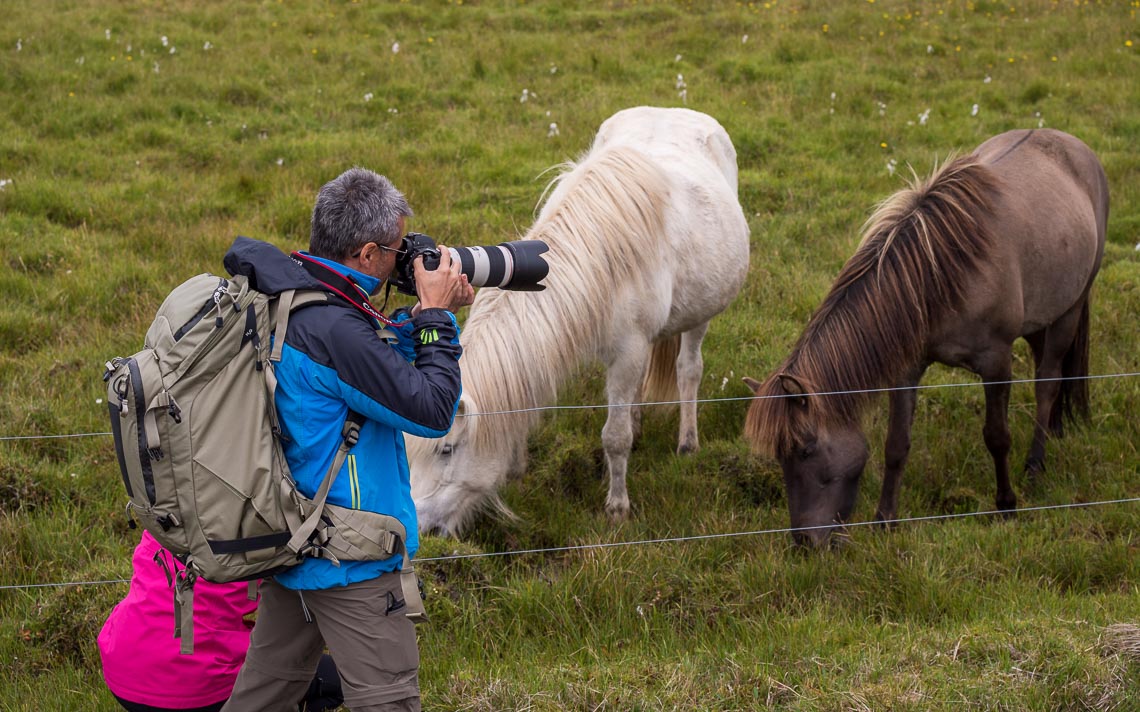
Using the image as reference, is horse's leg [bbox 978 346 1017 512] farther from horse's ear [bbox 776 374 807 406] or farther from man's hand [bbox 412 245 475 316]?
man's hand [bbox 412 245 475 316]

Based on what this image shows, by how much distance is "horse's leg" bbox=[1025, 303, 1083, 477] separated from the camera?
240 inches

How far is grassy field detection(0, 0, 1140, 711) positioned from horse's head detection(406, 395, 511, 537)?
0.24 metres

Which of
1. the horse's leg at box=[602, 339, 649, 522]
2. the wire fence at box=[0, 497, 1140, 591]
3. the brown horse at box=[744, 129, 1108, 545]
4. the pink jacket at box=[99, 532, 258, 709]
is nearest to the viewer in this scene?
the pink jacket at box=[99, 532, 258, 709]

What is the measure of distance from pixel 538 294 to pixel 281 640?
Answer: 2.37 meters

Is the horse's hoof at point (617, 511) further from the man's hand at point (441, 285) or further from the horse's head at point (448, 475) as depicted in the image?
the man's hand at point (441, 285)

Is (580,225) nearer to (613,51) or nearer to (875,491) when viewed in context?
(875,491)

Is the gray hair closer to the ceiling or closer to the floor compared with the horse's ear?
closer to the ceiling

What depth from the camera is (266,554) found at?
2654 mm

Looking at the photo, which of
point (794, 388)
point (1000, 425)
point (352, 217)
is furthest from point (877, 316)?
point (352, 217)

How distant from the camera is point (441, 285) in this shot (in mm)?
2912

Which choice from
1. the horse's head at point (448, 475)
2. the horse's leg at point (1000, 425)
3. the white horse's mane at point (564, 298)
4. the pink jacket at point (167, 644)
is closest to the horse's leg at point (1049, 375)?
the horse's leg at point (1000, 425)

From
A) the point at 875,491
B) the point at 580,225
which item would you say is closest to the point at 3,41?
the point at 580,225

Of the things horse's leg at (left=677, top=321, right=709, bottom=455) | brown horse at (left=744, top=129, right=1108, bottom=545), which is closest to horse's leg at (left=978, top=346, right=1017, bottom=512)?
brown horse at (left=744, top=129, right=1108, bottom=545)

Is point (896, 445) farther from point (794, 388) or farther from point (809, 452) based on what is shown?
point (794, 388)
